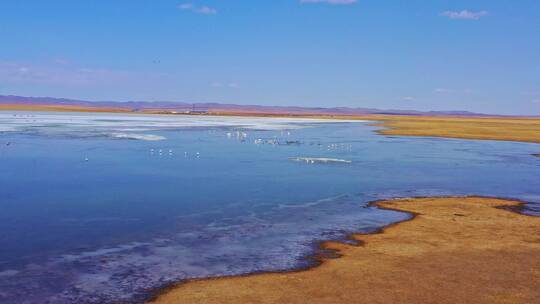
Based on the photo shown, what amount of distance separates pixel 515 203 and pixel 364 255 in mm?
8081

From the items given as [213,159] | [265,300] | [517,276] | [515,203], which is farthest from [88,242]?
[213,159]

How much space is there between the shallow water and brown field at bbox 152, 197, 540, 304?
0.63 meters

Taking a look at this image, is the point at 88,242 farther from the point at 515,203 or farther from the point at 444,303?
the point at 515,203

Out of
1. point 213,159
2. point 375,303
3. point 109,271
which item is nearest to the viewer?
point 375,303

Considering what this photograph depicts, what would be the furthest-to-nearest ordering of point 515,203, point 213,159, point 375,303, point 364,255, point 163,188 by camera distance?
point 213,159 < point 163,188 < point 515,203 < point 364,255 < point 375,303

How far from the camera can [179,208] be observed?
553 inches

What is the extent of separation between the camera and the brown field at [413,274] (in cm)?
781

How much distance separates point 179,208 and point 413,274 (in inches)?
275

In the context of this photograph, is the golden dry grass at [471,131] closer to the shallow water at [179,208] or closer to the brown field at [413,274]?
the shallow water at [179,208]

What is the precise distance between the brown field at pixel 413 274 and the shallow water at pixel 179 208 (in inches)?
24.8

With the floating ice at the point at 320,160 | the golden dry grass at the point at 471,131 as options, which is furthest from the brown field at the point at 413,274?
the golden dry grass at the point at 471,131

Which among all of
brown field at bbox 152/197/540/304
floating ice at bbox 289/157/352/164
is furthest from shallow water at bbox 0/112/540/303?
brown field at bbox 152/197/540/304

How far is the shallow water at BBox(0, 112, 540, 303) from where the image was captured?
8856 millimetres

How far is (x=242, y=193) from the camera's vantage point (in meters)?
16.5
